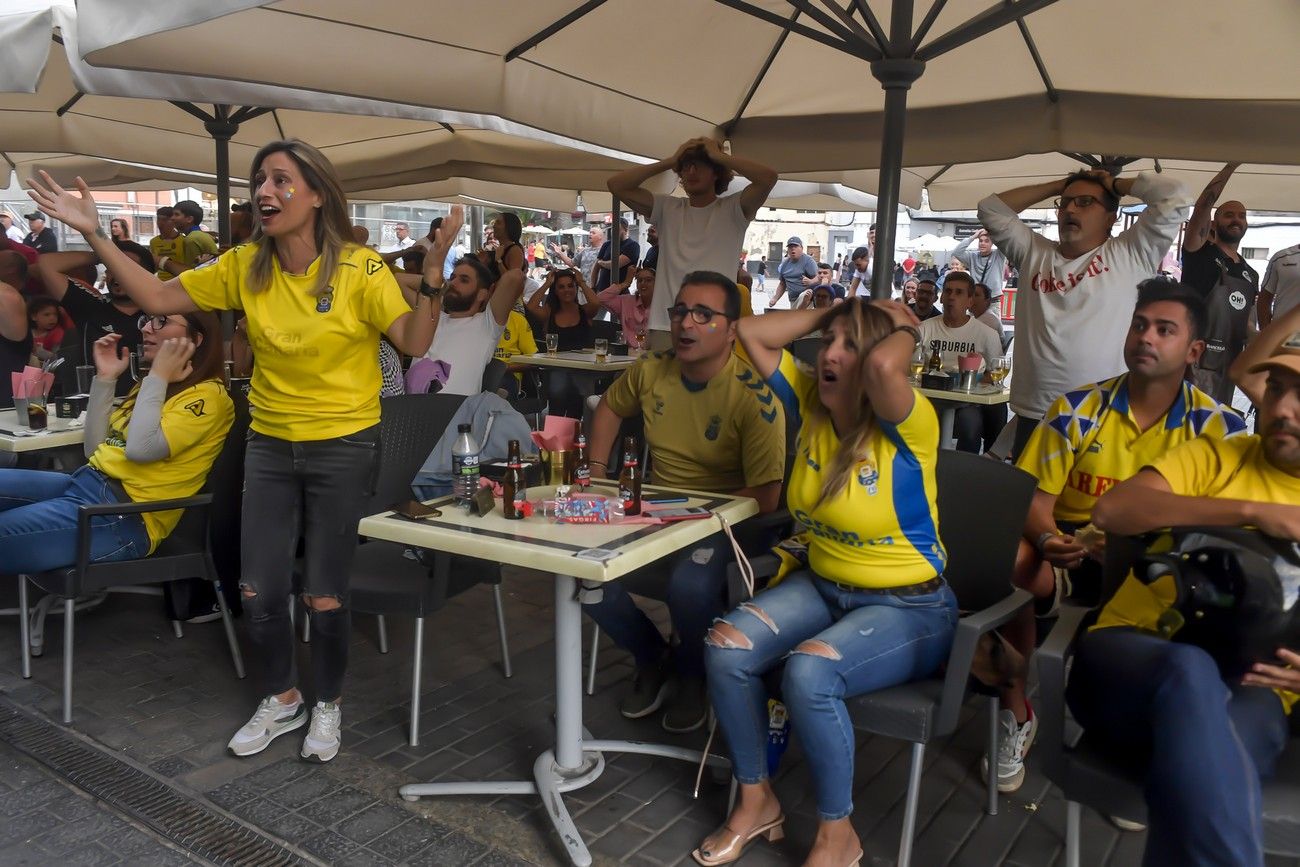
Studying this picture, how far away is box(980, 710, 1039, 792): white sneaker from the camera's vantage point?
291 cm

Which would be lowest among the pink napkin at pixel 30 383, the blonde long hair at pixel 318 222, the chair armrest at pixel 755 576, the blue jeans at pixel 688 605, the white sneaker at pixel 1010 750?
the white sneaker at pixel 1010 750

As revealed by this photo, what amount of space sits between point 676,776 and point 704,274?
5.28 feet

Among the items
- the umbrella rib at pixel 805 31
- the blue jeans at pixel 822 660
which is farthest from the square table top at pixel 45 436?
the umbrella rib at pixel 805 31

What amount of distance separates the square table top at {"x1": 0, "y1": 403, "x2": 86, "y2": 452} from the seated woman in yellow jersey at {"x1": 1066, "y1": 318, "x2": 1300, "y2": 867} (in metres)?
3.55

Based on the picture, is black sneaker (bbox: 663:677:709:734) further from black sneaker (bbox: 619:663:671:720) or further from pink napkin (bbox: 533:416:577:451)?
pink napkin (bbox: 533:416:577:451)

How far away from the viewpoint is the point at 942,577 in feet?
8.62

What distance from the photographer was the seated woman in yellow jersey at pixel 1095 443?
2.70 m

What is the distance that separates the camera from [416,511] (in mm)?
2680

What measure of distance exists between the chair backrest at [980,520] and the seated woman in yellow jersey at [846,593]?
0.39ft

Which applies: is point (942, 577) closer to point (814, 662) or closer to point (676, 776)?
point (814, 662)

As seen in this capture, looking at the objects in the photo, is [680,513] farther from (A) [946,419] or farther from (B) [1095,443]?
(A) [946,419]

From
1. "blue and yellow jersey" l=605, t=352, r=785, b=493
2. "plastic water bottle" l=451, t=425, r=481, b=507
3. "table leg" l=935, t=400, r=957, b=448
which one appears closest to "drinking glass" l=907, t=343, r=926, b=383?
"table leg" l=935, t=400, r=957, b=448

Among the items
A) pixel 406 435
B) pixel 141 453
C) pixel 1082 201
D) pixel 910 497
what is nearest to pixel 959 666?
pixel 910 497

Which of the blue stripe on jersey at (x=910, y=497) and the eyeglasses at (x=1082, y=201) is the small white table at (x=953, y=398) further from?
the blue stripe on jersey at (x=910, y=497)
